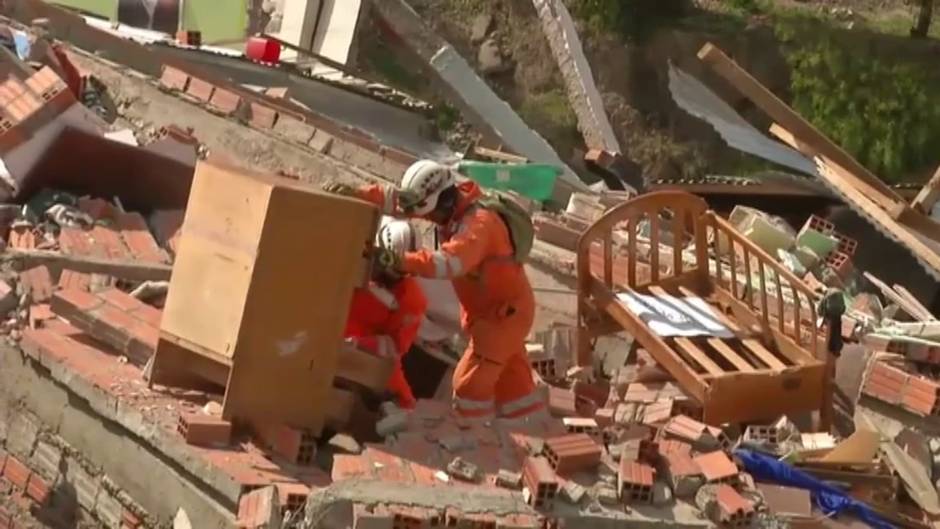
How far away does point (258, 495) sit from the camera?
4727 millimetres

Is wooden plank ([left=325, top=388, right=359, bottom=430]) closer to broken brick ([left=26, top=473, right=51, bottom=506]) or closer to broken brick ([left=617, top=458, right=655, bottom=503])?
broken brick ([left=617, top=458, right=655, bottom=503])

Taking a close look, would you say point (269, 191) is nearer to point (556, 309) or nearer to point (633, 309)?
point (633, 309)

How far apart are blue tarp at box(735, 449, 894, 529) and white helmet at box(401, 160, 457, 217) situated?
1.77 metres

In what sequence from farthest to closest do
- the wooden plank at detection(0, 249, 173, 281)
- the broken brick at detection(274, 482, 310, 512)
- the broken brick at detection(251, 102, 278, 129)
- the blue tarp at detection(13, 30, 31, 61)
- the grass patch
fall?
the grass patch < the broken brick at detection(251, 102, 278, 129) < the blue tarp at detection(13, 30, 31, 61) < the wooden plank at detection(0, 249, 173, 281) < the broken brick at detection(274, 482, 310, 512)

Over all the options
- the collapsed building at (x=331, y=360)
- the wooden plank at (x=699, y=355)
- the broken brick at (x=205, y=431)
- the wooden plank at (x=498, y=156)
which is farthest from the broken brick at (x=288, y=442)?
the wooden plank at (x=498, y=156)

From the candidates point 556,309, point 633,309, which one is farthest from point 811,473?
point 556,309

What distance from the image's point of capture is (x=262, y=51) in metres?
11.3

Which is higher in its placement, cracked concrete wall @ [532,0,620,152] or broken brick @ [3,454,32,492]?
cracked concrete wall @ [532,0,620,152]

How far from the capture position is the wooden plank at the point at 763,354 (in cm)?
675

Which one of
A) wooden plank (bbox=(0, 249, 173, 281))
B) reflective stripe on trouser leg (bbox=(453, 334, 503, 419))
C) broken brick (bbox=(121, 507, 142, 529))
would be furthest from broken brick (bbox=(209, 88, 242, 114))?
broken brick (bbox=(121, 507, 142, 529))

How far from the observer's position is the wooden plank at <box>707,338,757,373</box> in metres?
6.65

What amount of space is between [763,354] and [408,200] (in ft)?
7.41

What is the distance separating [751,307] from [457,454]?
2.60 m

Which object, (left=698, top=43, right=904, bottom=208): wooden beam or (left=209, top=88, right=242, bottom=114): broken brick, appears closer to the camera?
(left=209, top=88, right=242, bottom=114): broken brick
